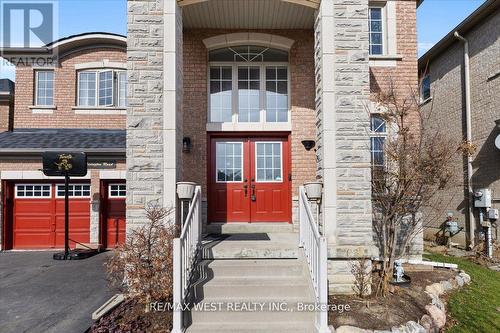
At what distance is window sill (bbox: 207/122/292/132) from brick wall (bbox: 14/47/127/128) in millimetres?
5089

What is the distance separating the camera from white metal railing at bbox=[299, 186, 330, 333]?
3902mm

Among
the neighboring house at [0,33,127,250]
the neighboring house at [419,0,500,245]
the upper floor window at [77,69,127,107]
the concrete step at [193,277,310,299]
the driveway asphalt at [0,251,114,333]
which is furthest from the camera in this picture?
the upper floor window at [77,69,127,107]

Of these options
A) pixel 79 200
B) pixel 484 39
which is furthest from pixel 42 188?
pixel 484 39

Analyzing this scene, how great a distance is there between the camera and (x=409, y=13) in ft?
24.1

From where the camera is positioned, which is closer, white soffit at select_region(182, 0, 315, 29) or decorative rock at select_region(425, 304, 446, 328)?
decorative rock at select_region(425, 304, 446, 328)

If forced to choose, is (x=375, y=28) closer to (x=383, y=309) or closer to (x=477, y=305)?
(x=477, y=305)

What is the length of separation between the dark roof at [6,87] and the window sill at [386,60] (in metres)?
12.1

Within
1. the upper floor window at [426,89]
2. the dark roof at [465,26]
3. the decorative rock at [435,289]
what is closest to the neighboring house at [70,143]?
the decorative rock at [435,289]

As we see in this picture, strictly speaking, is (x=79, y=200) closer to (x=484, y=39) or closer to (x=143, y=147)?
(x=143, y=147)

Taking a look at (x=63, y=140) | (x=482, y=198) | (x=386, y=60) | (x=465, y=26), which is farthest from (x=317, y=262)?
(x=465, y=26)

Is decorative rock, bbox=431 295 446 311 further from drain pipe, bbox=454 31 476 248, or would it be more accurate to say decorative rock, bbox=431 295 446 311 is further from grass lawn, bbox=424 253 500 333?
drain pipe, bbox=454 31 476 248

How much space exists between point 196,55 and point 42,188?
631 cm

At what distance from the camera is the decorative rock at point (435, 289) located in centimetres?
534

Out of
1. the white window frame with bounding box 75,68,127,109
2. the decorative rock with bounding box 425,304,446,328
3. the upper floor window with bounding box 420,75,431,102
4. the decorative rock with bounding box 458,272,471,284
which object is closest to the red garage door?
the white window frame with bounding box 75,68,127,109
